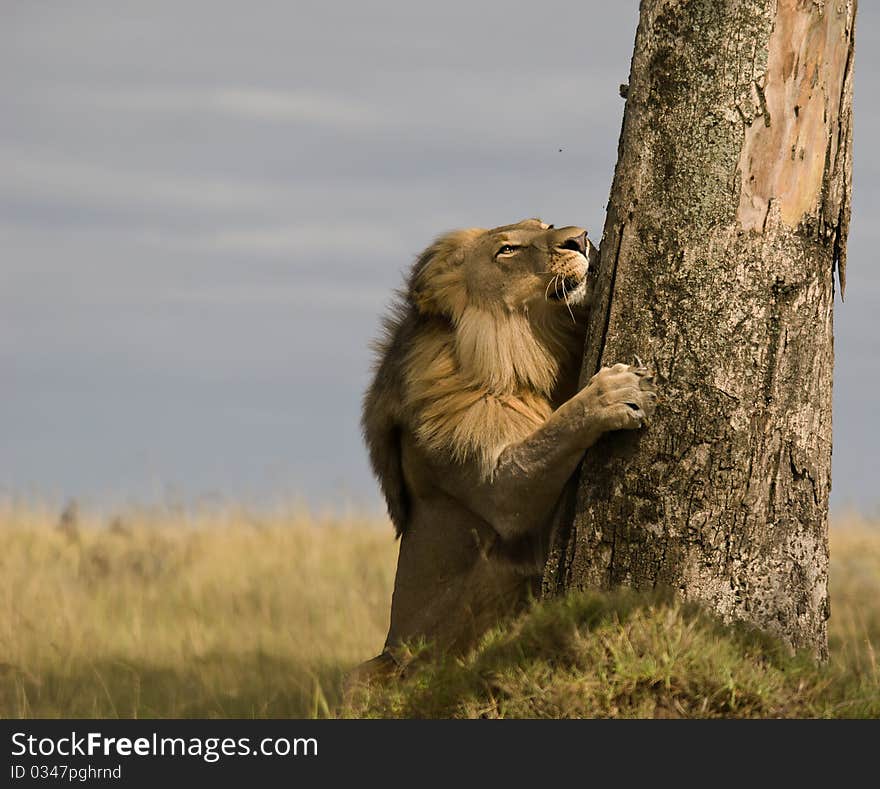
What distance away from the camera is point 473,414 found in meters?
5.73

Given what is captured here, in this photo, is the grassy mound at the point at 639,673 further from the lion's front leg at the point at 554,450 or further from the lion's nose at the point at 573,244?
the lion's nose at the point at 573,244

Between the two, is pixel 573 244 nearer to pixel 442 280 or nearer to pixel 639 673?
pixel 442 280

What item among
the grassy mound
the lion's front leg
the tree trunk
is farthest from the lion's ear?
the grassy mound

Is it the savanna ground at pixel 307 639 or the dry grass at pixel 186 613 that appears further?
the dry grass at pixel 186 613

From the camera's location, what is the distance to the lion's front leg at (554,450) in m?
4.87

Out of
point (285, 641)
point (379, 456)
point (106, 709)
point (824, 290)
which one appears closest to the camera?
point (824, 290)

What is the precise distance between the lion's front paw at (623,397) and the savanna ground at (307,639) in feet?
2.19

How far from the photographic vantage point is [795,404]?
16.2 feet

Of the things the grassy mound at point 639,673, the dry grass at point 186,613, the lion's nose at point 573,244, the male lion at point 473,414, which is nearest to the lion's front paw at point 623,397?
the male lion at point 473,414

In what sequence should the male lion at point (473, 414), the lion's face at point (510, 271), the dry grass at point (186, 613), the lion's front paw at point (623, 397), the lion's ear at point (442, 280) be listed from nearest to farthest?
1. the lion's front paw at point (623, 397)
2. the male lion at point (473, 414)
3. the lion's face at point (510, 271)
4. the lion's ear at point (442, 280)
5. the dry grass at point (186, 613)

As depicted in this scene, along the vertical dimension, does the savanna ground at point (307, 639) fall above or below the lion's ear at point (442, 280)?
Answer: below

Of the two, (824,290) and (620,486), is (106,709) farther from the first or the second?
(824,290)

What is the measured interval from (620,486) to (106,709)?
4.81m
